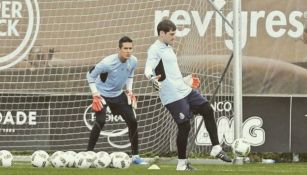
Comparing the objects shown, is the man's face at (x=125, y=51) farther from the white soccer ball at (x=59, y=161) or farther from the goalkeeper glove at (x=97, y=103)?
the white soccer ball at (x=59, y=161)

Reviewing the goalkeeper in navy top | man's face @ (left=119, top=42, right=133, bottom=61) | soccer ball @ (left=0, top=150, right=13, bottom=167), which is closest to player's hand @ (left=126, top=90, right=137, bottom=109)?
the goalkeeper in navy top

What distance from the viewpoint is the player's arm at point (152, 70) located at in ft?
40.3

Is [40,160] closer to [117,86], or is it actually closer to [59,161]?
[59,161]

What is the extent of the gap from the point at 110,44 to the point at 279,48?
2.64 metres

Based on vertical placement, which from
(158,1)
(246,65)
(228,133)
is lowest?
(228,133)

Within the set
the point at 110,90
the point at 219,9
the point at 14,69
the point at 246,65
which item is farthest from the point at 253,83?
the point at 14,69

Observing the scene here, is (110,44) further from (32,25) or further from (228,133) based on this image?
(228,133)

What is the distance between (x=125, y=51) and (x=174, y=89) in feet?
6.46

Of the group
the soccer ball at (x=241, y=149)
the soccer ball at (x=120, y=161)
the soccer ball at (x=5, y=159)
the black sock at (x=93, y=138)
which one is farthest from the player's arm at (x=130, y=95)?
the soccer ball at (x=5, y=159)

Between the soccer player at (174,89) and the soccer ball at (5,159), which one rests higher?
the soccer player at (174,89)

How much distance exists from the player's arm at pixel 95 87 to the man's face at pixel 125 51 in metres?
0.30

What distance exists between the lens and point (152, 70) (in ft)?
41.4

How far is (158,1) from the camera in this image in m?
16.4

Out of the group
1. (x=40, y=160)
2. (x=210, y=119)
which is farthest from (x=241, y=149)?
(x=40, y=160)
